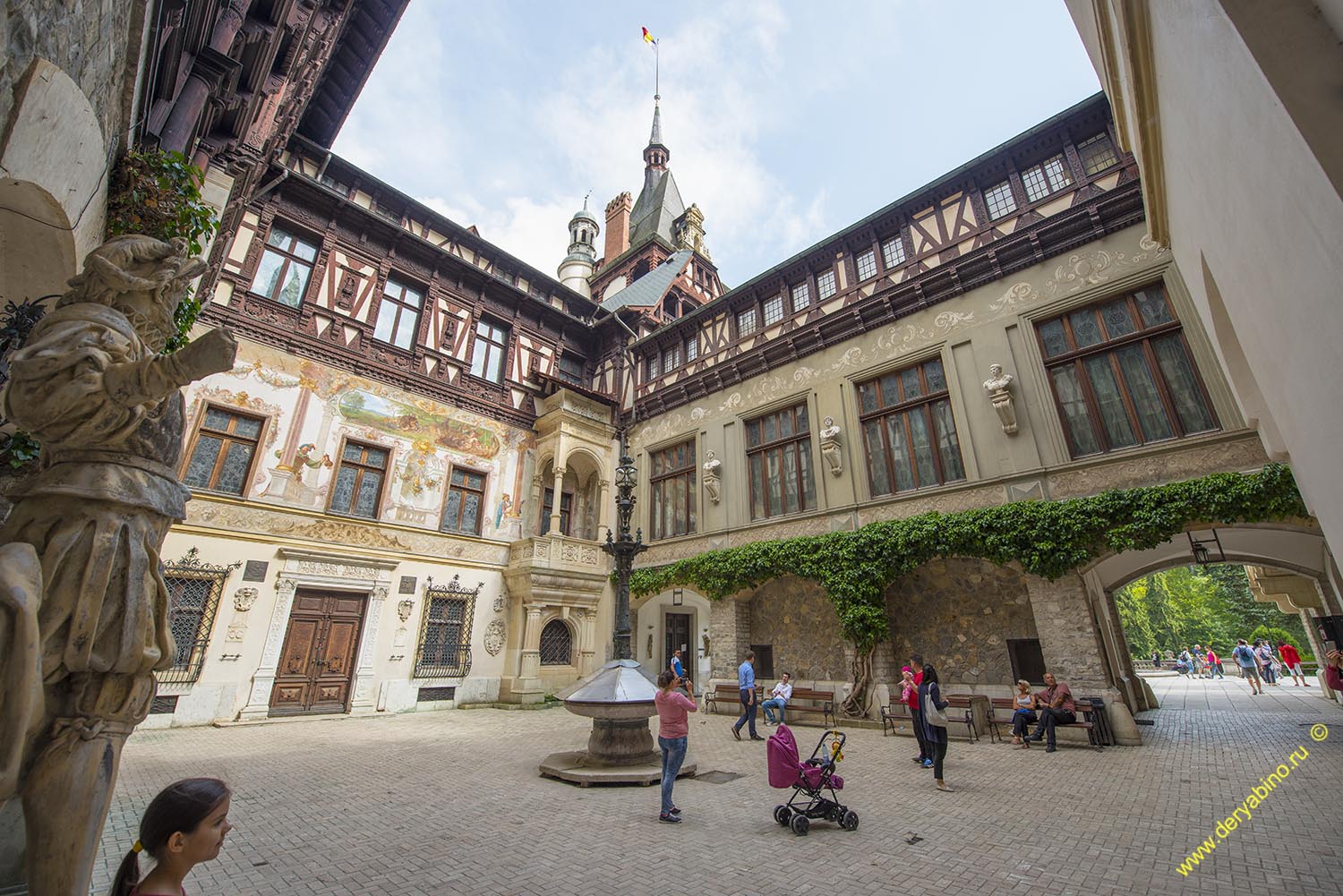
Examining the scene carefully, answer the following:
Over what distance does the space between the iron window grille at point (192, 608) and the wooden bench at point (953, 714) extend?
13401mm

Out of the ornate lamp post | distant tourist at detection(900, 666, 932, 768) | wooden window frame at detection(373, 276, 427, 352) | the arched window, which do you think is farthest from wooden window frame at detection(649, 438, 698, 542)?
wooden window frame at detection(373, 276, 427, 352)

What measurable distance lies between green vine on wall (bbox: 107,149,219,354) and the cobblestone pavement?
14.0ft

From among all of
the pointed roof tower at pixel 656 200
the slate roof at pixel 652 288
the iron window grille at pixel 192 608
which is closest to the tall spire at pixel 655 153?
the pointed roof tower at pixel 656 200

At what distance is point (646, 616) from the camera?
17.9 meters

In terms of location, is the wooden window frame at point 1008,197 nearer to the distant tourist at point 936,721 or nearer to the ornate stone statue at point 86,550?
the distant tourist at point 936,721

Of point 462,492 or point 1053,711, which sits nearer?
point 1053,711

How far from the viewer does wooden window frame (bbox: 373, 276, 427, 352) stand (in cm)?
1555

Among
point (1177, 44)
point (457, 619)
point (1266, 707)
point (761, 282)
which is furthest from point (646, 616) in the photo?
point (1177, 44)

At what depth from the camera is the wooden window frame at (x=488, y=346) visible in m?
17.3

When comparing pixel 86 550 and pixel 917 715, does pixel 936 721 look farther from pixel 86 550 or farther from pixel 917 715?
pixel 86 550

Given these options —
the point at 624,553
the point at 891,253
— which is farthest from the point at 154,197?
the point at 891,253

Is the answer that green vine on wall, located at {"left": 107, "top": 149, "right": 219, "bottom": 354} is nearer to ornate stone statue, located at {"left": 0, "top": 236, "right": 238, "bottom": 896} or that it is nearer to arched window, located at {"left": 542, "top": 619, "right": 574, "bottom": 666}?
ornate stone statue, located at {"left": 0, "top": 236, "right": 238, "bottom": 896}

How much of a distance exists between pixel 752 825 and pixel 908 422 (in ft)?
33.0

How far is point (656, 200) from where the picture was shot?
3875 centimetres
